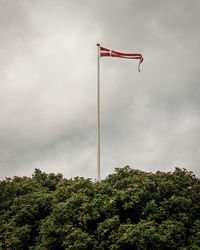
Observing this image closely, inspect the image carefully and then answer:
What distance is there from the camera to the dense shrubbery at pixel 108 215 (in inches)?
258

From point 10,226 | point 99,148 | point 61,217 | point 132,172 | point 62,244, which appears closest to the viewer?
point 62,244

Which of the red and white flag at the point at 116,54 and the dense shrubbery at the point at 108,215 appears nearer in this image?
the dense shrubbery at the point at 108,215

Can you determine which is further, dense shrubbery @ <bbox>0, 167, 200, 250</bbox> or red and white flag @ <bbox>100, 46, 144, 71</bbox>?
red and white flag @ <bbox>100, 46, 144, 71</bbox>

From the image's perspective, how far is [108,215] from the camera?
282 inches

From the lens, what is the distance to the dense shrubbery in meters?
6.56

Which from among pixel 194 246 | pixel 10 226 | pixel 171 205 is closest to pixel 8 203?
pixel 10 226

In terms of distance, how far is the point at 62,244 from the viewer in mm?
6625

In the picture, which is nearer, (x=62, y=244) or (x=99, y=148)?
(x=62, y=244)

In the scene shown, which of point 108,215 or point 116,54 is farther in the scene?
point 116,54

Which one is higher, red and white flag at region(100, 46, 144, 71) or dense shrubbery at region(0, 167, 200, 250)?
red and white flag at region(100, 46, 144, 71)

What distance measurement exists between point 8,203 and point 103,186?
10.5ft

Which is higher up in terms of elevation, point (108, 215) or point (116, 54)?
point (116, 54)

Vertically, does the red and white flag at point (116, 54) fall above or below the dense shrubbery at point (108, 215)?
above

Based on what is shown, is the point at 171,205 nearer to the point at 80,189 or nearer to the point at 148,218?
the point at 148,218
